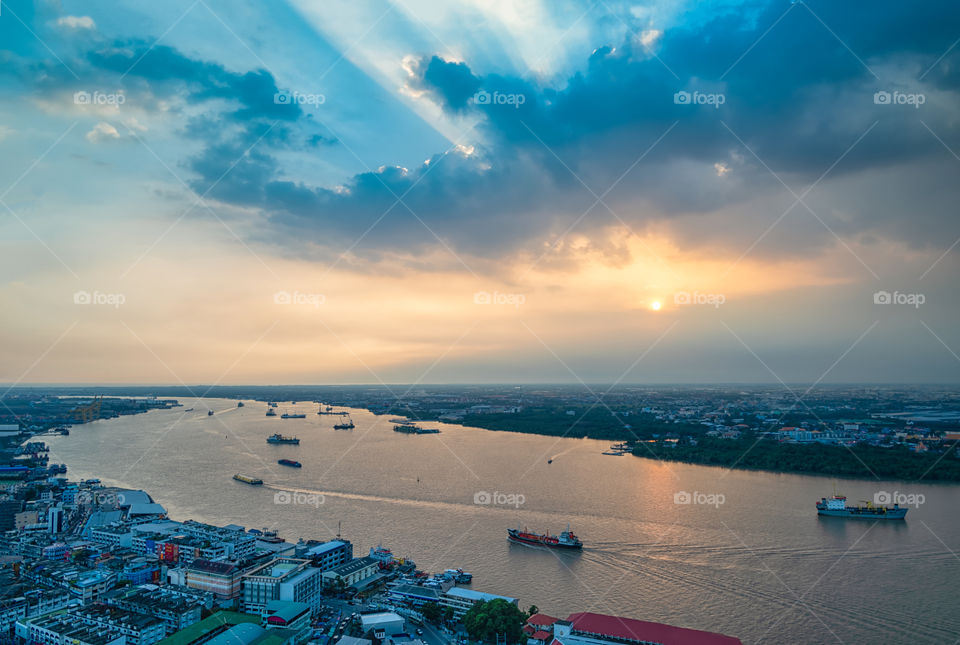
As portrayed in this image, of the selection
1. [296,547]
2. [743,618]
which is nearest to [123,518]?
[296,547]

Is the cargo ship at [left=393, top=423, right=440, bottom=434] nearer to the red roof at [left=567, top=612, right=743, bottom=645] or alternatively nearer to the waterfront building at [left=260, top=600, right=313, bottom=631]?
the waterfront building at [left=260, top=600, right=313, bottom=631]

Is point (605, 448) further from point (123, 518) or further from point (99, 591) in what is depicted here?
point (99, 591)

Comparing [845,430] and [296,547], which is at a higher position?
[845,430]

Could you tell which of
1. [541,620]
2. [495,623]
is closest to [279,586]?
[495,623]

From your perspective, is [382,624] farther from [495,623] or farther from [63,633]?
[63,633]

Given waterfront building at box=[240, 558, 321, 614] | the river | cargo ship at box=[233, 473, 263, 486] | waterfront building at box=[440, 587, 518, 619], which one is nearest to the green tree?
waterfront building at box=[440, 587, 518, 619]

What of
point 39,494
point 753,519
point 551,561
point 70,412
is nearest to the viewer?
point 551,561
